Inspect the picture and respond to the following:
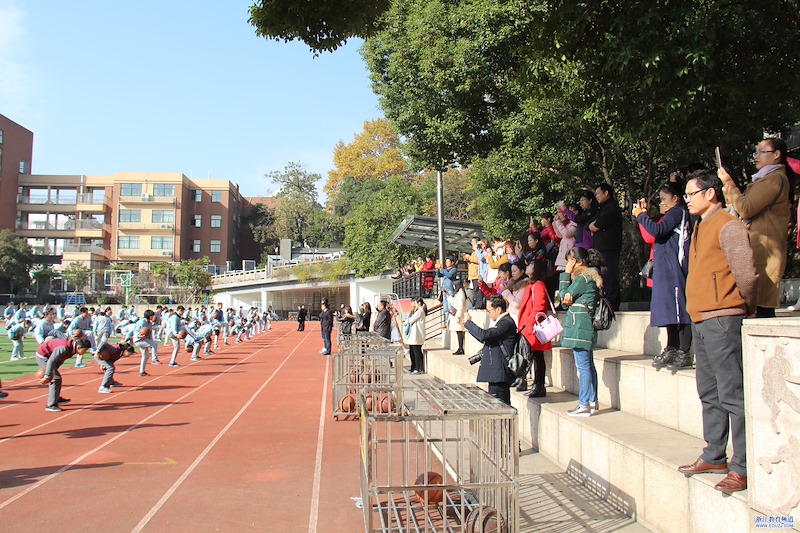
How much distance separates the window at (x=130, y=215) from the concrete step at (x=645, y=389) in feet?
199

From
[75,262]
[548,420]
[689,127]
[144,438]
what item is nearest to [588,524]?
[548,420]

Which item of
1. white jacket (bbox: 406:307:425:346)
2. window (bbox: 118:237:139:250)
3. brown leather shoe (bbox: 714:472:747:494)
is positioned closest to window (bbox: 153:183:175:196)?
window (bbox: 118:237:139:250)

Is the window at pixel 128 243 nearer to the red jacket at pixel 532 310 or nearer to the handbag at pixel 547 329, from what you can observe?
the red jacket at pixel 532 310

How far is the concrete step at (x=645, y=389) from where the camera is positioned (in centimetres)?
508

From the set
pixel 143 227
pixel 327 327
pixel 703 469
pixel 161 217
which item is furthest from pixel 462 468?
pixel 143 227

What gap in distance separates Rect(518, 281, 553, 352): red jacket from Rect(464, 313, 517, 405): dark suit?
2.83ft

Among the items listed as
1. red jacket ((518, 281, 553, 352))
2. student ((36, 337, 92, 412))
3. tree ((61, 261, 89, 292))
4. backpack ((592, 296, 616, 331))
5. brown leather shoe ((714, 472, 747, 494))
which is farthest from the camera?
tree ((61, 261, 89, 292))

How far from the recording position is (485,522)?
411 cm

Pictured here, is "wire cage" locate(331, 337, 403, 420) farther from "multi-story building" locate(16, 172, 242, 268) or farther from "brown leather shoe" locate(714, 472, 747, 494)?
"multi-story building" locate(16, 172, 242, 268)

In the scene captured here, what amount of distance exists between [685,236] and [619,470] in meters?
2.15

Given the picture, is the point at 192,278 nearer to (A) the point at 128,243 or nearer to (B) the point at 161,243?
(B) the point at 161,243

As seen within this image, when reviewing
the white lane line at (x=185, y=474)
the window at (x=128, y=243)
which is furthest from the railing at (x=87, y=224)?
the white lane line at (x=185, y=474)

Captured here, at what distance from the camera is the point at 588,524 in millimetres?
4496

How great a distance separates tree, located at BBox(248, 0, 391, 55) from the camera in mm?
7500
